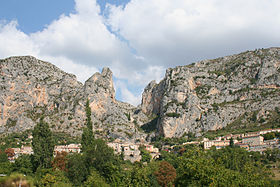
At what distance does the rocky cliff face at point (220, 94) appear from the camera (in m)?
153

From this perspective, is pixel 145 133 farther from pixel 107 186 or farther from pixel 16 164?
pixel 107 186

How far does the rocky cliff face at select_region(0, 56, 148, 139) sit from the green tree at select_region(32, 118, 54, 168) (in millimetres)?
67747

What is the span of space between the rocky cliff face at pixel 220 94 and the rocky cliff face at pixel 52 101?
864 inches

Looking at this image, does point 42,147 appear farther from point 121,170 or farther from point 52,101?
point 52,101

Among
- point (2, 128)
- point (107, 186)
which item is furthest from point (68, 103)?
point (107, 186)

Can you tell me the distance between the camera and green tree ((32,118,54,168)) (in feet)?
254

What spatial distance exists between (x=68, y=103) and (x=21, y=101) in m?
22.0

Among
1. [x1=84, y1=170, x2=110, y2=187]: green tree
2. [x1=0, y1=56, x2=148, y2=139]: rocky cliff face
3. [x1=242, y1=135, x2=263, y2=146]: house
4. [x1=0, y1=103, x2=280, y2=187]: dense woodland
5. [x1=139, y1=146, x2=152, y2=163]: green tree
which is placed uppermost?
[x1=0, y1=56, x2=148, y2=139]: rocky cliff face

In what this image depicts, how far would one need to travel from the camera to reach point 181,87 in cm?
17012

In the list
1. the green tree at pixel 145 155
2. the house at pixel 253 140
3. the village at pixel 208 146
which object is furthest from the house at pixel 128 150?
the house at pixel 253 140

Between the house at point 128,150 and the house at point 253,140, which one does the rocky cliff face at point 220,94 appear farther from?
the house at point 128,150

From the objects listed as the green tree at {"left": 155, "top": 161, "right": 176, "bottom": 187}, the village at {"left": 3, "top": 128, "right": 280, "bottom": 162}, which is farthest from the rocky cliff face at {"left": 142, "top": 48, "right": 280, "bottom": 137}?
the green tree at {"left": 155, "top": 161, "right": 176, "bottom": 187}

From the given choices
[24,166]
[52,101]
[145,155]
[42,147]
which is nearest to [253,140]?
[145,155]

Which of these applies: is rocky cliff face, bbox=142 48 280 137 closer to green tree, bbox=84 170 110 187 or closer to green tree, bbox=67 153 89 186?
green tree, bbox=67 153 89 186
